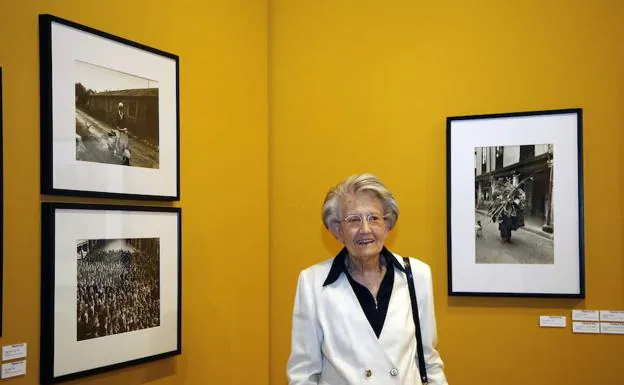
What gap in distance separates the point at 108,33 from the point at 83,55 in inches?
7.2

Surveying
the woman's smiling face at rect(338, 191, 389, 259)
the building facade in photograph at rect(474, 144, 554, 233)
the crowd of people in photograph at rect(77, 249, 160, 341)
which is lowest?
the crowd of people in photograph at rect(77, 249, 160, 341)

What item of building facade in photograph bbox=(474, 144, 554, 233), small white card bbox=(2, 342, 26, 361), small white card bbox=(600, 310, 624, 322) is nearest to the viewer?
small white card bbox=(2, 342, 26, 361)

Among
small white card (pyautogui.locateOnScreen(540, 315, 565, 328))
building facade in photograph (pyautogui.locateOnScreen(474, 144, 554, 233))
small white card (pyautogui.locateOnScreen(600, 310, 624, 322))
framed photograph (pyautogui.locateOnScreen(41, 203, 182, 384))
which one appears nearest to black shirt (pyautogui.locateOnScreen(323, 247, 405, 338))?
Answer: framed photograph (pyautogui.locateOnScreen(41, 203, 182, 384))

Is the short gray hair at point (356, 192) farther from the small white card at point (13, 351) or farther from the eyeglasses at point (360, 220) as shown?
the small white card at point (13, 351)

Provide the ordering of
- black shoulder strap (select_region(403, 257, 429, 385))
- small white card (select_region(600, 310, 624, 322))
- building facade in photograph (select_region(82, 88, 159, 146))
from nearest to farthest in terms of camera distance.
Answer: black shoulder strap (select_region(403, 257, 429, 385)) < building facade in photograph (select_region(82, 88, 159, 146)) < small white card (select_region(600, 310, 624, 322))

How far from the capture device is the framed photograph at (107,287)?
256cm

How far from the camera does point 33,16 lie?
100 inches

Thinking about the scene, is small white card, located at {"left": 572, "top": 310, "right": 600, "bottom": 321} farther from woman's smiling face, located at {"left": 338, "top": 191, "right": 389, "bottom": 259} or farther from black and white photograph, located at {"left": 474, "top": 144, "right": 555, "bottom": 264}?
woman's smiling face, located at {"left": 338, "top": 191, "right": 389, "bottom": 259}

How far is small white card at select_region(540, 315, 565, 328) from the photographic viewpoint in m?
3.33

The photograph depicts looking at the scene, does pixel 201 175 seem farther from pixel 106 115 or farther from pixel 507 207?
pixel 507 207

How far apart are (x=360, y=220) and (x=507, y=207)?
1.07 metres

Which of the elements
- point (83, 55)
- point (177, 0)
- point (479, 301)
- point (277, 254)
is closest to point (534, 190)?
point (479, 301)

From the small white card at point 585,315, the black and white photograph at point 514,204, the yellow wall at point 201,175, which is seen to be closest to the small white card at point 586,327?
the small white card at point 585,315

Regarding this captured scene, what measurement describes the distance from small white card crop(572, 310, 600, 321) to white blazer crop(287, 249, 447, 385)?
0.96 meters
